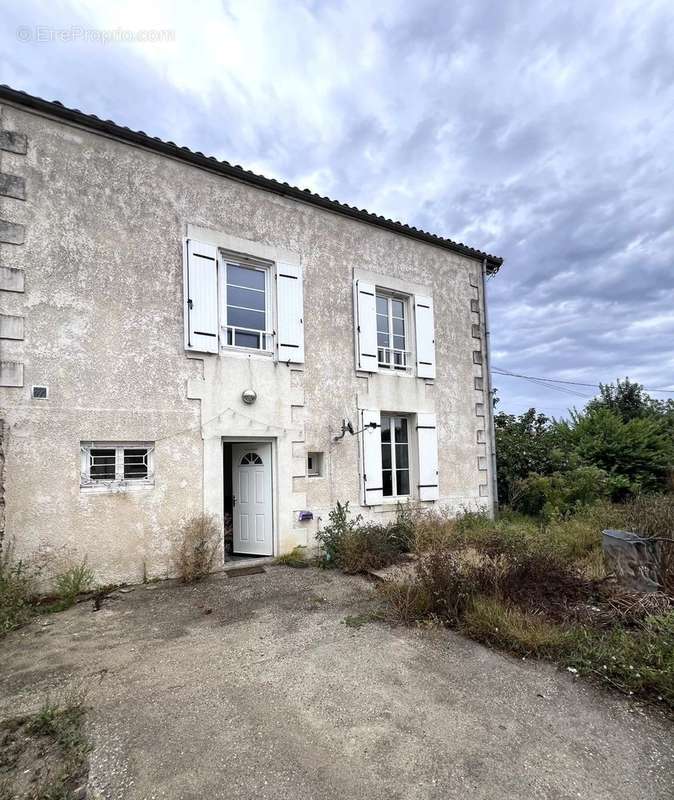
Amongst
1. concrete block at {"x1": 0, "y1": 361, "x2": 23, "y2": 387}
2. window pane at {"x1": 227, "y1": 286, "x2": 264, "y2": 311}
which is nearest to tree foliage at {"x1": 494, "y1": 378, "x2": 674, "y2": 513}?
window pane at {"x1": 227, "y1": 286, "x2": 264, "y2": 311}

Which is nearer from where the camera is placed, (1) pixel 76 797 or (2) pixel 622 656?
(1) pixel 76 797

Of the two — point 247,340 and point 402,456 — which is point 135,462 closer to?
point 247,340

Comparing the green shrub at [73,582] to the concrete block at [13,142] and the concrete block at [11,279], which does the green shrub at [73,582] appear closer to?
the concrete block at [11,279]

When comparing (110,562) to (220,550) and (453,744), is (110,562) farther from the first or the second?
(453,744)

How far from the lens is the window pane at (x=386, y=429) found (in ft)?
26.2

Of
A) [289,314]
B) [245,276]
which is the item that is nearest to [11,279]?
[245,276]

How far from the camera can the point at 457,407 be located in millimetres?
8789

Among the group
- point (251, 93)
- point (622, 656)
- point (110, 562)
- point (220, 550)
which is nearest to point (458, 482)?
point (220, 550)

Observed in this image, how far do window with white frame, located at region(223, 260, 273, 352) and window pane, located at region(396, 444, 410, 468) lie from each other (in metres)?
3.05

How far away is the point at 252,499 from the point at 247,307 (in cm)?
299

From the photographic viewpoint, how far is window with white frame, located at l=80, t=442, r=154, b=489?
5398 mm

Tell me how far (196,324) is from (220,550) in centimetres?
314

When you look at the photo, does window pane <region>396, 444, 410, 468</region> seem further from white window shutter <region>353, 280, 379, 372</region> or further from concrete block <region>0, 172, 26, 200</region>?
concrete block <region>0, 172, 26, 200</region>

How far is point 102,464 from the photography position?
5508 millimetres
